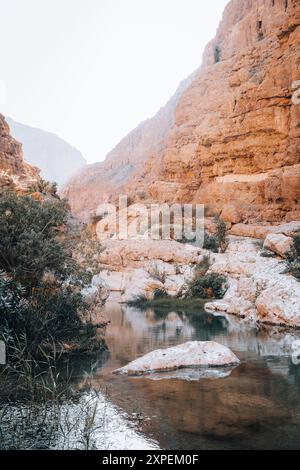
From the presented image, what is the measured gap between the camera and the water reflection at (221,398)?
585cm

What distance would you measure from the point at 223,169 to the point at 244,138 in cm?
345

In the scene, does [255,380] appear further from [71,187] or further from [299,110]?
[71,187]

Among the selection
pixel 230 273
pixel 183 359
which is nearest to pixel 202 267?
pixel 230 273

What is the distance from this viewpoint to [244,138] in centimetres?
3941

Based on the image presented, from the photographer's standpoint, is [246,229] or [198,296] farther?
[246,229]

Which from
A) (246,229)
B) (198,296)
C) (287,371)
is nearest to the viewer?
(287,371)

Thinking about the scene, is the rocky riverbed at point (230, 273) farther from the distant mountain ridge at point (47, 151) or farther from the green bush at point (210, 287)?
the distant mountain ridge at point (47, 151)

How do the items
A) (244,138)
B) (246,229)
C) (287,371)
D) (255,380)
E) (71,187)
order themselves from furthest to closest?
1. (71,187)
2. (244,138)
3. (246,229)
4. (287,371)
5. (255,380)

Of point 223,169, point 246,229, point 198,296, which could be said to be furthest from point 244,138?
point 198,296

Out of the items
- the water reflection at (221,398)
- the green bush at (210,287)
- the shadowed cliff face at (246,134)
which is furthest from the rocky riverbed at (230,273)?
the shadowed cliff face at (246,134)

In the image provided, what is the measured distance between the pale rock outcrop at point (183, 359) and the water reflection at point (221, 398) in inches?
14.8

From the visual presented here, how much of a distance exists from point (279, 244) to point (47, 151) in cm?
15712

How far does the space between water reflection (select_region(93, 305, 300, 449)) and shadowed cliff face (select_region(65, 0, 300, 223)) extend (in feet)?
79.6

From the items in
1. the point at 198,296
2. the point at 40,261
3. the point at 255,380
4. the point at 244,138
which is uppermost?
the point at 244,138
